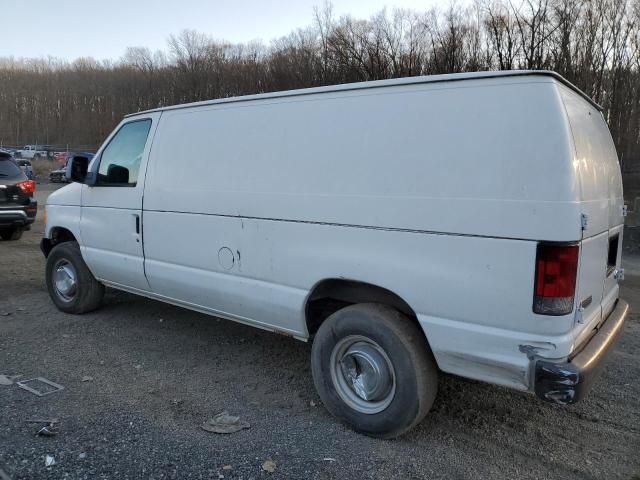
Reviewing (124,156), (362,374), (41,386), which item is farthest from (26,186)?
(362,374)

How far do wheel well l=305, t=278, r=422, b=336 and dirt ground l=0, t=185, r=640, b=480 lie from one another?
65cm

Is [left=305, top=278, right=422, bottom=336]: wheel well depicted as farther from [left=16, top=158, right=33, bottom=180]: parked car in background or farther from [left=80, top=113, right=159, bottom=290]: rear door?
[left=16, top=158, right=33, bottom=180]: parked car in background

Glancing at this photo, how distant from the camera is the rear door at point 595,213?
116 inches

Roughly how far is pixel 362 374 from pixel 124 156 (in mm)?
3221

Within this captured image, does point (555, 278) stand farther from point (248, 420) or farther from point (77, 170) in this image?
point (77, 170)

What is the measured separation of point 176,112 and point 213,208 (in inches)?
44.5

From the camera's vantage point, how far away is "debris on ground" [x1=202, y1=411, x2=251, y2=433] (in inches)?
140

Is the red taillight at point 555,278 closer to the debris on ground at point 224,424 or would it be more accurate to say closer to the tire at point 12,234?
the debris on ground at point 224,424

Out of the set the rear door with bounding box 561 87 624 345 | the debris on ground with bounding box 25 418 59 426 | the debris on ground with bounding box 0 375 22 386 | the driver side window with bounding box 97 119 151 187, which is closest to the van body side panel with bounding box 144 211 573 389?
the rear door with bounding box 561 87 624 345

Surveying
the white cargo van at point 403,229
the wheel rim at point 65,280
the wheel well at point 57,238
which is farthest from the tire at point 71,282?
the white cargo van at point 403,229

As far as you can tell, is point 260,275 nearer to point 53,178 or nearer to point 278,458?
point 278,458

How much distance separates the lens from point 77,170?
18.1 ft

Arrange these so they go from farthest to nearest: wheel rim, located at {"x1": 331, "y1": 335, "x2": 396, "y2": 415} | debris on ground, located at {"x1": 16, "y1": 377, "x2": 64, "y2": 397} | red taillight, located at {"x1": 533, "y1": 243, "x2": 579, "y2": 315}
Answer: debris on ground, located at {"x1": 16, "y1": 377, "x2": 64, "y2": 397} < wheel rim, located at {"x1": 331, "y1": 335, "x2": 396, "y2": 415} < red taillight, located at {"x1": 533, "y1": 243, "x2": 579, "y2": 315}

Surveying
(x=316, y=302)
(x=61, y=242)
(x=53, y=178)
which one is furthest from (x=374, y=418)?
(x=53, y=178)
